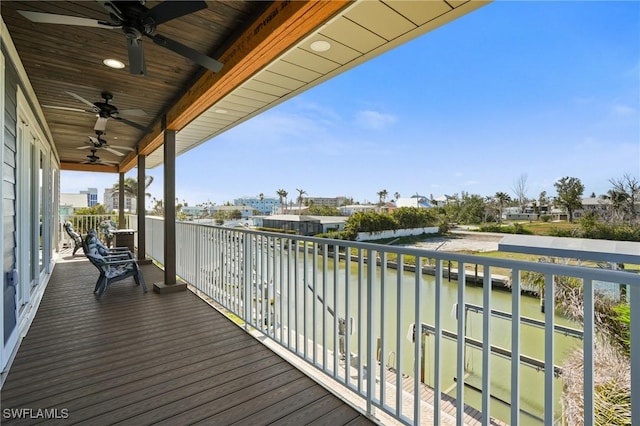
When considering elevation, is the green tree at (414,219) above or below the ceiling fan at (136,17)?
below

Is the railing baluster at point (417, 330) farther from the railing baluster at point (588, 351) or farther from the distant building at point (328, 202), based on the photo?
the distant building at point (328, 202)

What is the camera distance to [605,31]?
37.6 feet

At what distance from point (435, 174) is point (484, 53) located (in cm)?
1091

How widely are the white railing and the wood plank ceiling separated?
1430 millimetres

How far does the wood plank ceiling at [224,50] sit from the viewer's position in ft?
6.71

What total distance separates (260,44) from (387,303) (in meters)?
2.00

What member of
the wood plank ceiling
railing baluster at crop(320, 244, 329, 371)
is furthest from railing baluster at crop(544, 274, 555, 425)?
the wood plank ceiling

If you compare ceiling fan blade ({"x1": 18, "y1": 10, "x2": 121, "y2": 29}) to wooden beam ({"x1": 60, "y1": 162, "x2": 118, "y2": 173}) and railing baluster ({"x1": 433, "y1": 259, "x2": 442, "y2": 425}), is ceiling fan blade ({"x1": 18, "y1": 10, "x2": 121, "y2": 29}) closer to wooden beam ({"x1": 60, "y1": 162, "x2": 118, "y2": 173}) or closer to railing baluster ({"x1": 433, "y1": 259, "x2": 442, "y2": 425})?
railing baluster ({"x1": 433, "y1": 259, "x2": 442, "y2": 425})

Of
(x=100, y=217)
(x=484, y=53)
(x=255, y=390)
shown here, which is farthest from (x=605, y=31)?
(x=100, y=217)

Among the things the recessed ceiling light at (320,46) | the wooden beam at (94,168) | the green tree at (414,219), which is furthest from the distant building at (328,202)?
the recessed ceiling light at (320,46)

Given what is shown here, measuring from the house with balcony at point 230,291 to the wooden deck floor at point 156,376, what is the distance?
1 centimetres

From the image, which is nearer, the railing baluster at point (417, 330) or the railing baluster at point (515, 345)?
the railing baluster at point (515, 345)

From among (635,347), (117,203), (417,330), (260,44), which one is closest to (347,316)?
(417,330)

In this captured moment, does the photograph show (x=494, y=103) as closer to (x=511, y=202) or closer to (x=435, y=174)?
(x=435, y=174)
